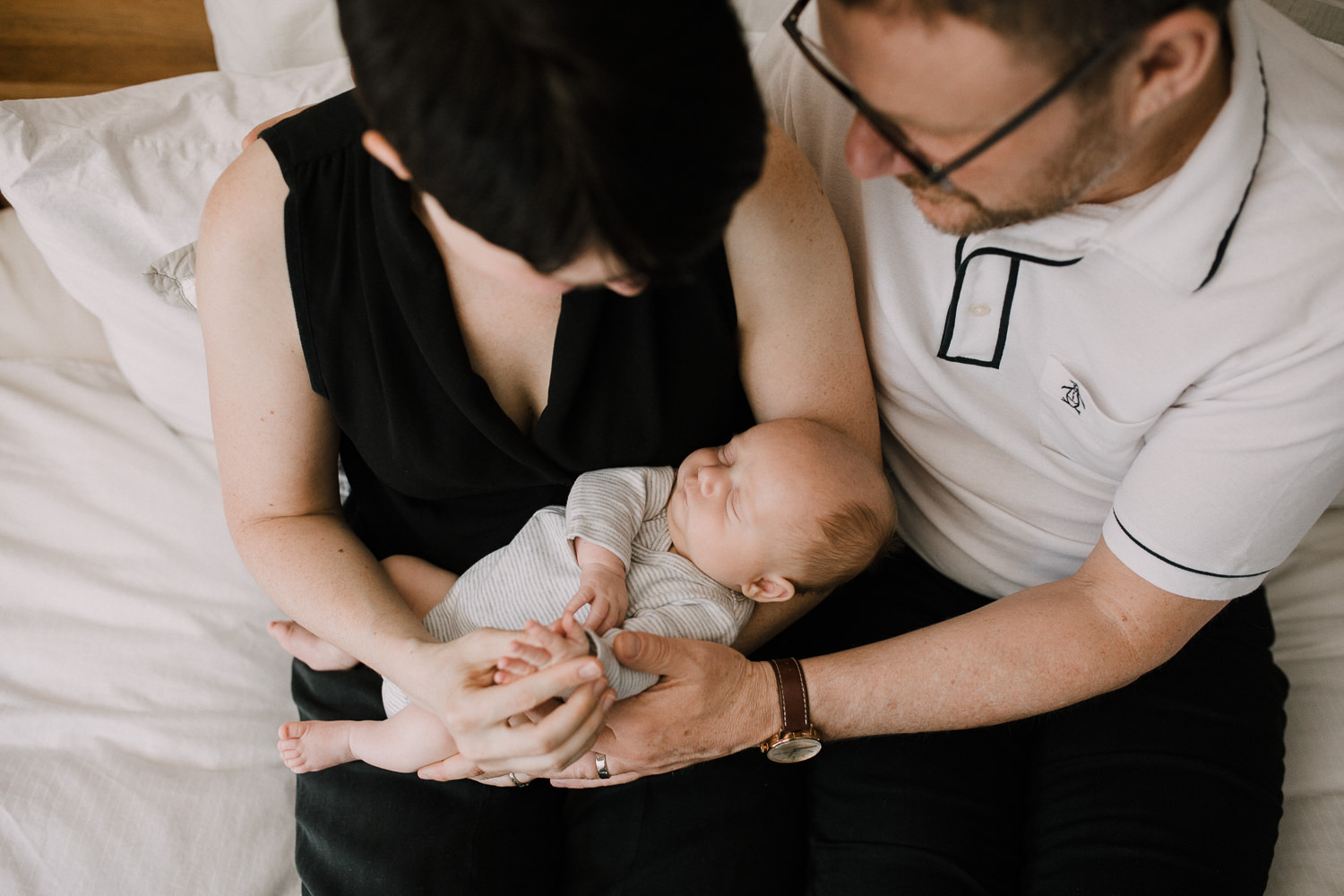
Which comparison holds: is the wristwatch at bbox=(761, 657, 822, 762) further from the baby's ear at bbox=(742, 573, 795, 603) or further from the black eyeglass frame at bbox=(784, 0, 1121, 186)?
the black eyeglass frame at bbox=(784, 0, 1121, 186)

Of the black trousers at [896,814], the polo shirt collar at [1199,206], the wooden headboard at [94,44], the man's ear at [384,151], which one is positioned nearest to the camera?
the man's ear at [384,151]

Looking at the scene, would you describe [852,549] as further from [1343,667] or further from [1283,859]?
[1343,667]

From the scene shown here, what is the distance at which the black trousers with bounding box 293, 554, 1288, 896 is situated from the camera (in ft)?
3.81

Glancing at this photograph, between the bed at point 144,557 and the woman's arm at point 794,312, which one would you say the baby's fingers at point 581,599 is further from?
the bed at point 144,557

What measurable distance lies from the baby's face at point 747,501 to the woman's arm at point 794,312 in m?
0.07

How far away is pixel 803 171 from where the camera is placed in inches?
44.6

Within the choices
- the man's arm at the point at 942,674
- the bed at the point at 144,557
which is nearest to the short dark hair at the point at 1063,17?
the man's arm at the point at 942,674

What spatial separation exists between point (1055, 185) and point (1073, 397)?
31 cm

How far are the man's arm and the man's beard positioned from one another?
0.51 m

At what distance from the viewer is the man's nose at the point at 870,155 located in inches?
38.2

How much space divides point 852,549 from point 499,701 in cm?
56

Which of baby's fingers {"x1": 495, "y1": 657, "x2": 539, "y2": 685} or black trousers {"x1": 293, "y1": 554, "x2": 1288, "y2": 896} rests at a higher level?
baby's fingers {"x1": 495, "y1": 657, "x2": 539, "y2": 685}

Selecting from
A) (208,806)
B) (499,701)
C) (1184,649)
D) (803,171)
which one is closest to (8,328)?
(208,806)

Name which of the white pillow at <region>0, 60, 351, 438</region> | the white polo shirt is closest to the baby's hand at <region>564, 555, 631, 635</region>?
the white polo shirt
